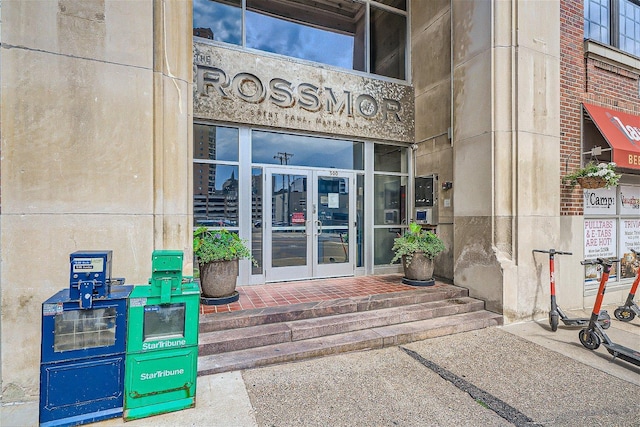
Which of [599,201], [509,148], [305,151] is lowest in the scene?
[599,201]

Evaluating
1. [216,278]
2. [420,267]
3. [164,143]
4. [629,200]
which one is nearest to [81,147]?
[164,143]

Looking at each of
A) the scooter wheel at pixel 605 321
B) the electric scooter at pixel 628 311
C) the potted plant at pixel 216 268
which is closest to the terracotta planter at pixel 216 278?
the potted plant at pixel 216 268

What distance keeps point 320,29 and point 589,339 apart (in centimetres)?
734

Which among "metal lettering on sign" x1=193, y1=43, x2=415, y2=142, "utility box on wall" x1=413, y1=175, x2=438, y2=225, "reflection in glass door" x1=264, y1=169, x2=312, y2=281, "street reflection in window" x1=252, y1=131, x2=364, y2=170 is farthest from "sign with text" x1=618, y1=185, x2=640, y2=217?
"reflection in glass door" x1=264, y1=169, x2=312, y2=281

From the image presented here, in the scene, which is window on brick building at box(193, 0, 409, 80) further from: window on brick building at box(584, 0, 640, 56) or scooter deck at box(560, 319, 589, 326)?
scooter deck at box(560, 319, 589, 326)

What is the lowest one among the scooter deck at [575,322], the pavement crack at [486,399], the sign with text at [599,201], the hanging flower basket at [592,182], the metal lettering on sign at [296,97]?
the pavement crack at [486,399]

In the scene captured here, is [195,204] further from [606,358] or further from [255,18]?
[606,358]

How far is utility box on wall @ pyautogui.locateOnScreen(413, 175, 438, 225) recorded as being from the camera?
277 inches

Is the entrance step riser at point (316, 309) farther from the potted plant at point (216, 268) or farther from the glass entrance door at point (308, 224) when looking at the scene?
the glass entrance door at point (308, 224)

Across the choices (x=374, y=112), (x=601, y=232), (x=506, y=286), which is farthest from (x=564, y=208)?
(x=374, y=112)

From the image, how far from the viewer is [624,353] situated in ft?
13.1

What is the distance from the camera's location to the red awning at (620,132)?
19.5ft

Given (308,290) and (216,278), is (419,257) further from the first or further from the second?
(216,278)

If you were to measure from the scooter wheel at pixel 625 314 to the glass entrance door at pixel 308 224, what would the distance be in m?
4.75
